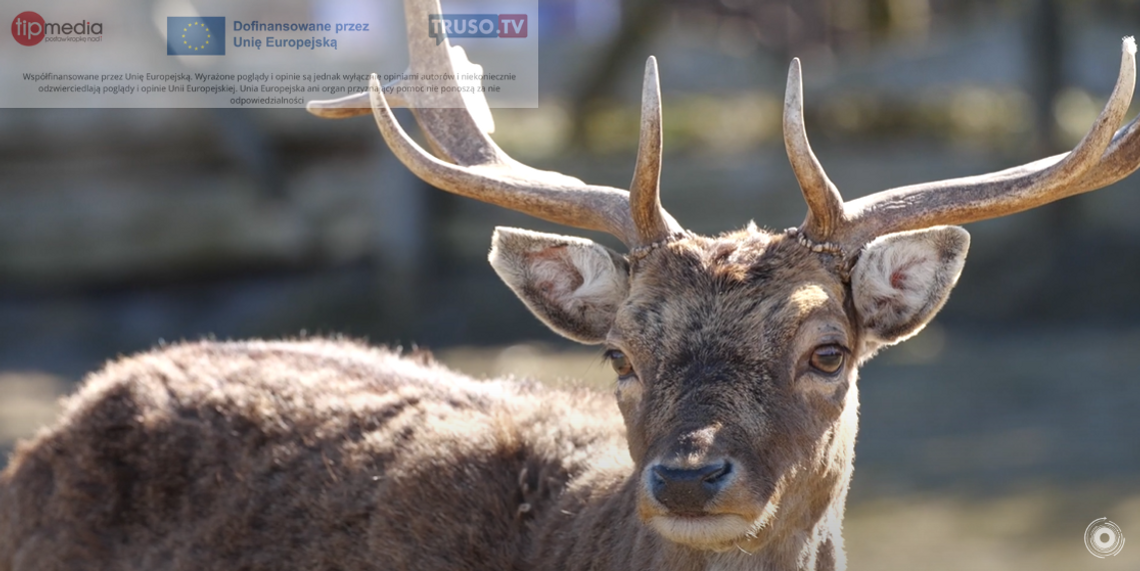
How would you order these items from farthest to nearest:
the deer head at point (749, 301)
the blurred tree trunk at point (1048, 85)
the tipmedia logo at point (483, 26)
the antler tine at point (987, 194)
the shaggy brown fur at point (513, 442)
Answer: the blurred tree trunk at point (1048, 85) < the tipmedia logo at point (483, 26) < the antler tine at point (987, 194) < the shaggy brown fur at point (513, 442) < the deer head at point (749, 301)

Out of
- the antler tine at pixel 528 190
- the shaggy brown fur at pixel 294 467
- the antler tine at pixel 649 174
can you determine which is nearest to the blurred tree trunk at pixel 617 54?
the shaggy brown fur at pixel 294 467

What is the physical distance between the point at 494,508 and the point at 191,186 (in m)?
9.54

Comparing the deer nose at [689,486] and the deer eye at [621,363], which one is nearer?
the deer nose at [689,486]

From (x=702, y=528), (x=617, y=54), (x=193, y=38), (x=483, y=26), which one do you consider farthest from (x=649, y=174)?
(x=617, y=54)

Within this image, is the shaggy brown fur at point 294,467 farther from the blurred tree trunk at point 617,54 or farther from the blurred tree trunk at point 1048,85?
the blurred tree trunk at point 617,54

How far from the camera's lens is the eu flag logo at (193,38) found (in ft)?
36.6

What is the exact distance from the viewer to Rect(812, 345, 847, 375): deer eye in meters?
4.00

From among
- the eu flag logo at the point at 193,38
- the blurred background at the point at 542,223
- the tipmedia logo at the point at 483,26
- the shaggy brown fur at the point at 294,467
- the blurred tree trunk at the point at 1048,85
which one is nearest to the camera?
the shaggy brown fur at the point at 294,467

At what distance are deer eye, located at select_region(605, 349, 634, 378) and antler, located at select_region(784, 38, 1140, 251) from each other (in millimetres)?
711

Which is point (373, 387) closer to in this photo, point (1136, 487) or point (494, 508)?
point (494, 508)

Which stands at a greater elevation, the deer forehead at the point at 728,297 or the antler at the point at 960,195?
the antler at the point at 960,195

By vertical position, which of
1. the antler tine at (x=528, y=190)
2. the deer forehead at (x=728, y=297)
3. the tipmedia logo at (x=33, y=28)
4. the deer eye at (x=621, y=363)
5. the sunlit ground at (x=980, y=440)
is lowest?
the sunlit ground at (x=980, y=440)

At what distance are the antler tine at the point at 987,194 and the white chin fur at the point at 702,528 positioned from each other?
42.1 inches

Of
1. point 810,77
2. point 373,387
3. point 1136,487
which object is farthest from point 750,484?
point 810,77
